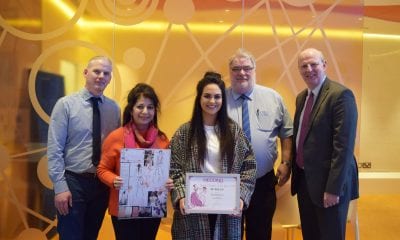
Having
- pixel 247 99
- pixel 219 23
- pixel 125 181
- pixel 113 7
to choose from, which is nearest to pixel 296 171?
pixel 247 99

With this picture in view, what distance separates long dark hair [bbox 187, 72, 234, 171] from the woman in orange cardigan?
21 centimetres

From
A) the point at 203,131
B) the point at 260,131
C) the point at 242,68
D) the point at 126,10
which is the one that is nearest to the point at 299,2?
the point at 242,68

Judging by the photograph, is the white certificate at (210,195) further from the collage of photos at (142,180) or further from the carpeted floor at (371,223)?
the carpeted floor at (371,223)

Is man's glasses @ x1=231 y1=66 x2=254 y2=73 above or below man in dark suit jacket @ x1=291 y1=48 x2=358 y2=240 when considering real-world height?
above

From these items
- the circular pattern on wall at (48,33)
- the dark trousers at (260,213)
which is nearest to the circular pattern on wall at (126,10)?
the circular pattern on wall at (48,33)

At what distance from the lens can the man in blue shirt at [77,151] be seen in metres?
2.24

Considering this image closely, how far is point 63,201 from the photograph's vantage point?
7.23 feet

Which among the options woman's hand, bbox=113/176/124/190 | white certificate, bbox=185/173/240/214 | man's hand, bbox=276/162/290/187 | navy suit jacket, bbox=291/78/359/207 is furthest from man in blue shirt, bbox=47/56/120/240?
navy suit jacket, bbox=291/78/359/207

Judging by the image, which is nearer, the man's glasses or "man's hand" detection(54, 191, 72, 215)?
"man's hand" detection(54, 191, 72, 215)

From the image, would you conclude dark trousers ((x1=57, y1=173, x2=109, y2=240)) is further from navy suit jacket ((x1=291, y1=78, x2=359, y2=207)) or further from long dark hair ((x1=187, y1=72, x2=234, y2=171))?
navy suit jacket ((x1=291, y1=78, x2=359, y2=207))

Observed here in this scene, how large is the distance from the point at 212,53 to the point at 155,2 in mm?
682

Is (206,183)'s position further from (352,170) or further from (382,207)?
(382,207)

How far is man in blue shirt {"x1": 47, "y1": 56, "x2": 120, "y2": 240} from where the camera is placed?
224cm

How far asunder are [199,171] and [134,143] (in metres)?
0.42
